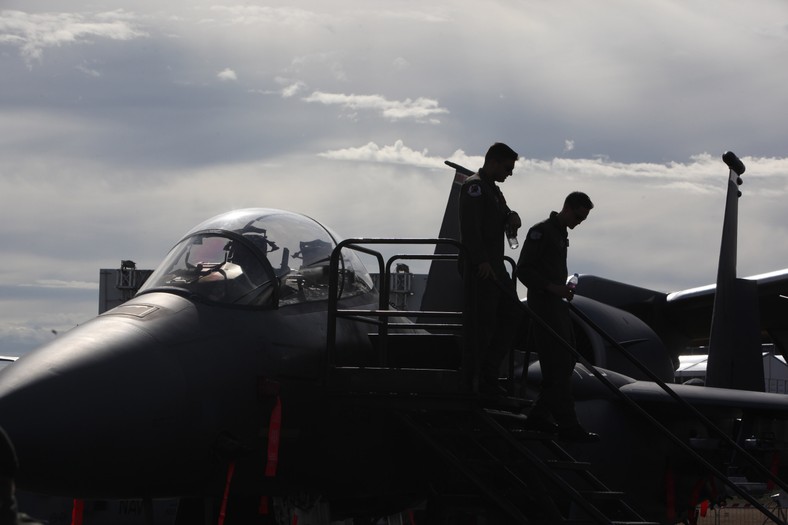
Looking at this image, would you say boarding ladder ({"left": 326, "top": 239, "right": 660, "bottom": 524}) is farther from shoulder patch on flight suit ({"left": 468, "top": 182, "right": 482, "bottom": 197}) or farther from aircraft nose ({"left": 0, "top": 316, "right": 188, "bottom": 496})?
aircraft nose ({"left": 0, "top": 316, "right": 188, "bottom": 496})

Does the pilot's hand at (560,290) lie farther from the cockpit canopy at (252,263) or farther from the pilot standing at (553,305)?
the cockpit canopy at (252,263)

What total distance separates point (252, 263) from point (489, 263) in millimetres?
1694

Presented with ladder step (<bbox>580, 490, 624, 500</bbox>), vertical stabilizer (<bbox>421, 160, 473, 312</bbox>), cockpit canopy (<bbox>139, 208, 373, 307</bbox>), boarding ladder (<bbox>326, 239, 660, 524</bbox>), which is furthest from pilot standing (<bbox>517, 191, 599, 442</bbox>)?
vertical stabilizer (<bbox>421, 160, 473, 312</bbox>)

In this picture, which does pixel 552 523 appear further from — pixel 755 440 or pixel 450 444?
pixel 755 440

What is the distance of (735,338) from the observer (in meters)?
14.6

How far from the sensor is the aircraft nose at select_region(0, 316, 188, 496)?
5727 mm

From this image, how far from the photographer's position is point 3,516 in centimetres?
318

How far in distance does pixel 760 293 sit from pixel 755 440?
17.3ft

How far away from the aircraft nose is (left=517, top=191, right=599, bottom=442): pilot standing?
296 centimetres

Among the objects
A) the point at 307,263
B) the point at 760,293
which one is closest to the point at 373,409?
the point at 307,263

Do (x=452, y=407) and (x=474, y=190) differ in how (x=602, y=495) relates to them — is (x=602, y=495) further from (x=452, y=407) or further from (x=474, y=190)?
(x=474, y=190)

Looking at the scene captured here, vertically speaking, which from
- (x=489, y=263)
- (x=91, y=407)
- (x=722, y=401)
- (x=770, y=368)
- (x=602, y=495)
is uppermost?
(x=489, y=263)

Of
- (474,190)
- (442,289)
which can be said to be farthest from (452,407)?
(442,289)

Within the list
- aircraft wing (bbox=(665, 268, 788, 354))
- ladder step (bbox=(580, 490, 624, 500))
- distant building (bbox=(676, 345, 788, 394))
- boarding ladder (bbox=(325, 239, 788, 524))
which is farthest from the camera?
distant building (bbox=(676, 345, 788, 394))
